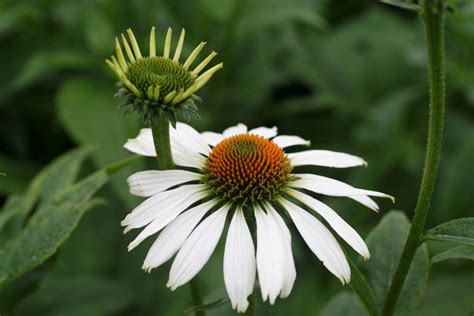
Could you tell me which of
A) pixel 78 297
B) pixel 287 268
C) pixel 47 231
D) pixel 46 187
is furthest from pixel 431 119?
pixel 78 297

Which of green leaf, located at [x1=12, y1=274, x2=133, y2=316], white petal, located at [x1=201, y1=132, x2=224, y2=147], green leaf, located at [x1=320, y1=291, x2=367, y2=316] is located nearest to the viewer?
white petal, located at [x1=201, y1=132, x2=224, y2=147]

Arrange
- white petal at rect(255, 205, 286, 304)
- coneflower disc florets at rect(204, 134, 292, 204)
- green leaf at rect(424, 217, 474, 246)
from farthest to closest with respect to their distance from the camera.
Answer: coneflower disc florets at rect(204, 134, 292, 204)
green leaf at rect(424, 217, 474, 246)
white petal at rect(255, 205, 286, 304)

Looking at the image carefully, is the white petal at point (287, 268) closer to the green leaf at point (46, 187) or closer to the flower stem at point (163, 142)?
the flower stem at point (163, 142)

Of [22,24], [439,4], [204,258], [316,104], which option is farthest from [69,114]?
[439,4]

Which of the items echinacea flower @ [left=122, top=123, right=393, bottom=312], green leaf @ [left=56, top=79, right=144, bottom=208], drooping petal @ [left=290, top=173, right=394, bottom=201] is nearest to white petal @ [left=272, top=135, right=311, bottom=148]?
echinacea flower @ [left=122, top=123, right=393, bottom=312]

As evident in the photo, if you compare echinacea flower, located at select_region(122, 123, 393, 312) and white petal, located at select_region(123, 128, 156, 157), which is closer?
echinacea flower, located at select_region(122, 123, 393, 312)

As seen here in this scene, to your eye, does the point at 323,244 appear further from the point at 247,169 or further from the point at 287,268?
the point at 247,169

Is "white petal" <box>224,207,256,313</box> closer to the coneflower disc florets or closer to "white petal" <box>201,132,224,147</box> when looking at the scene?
the coneflower disc florets
